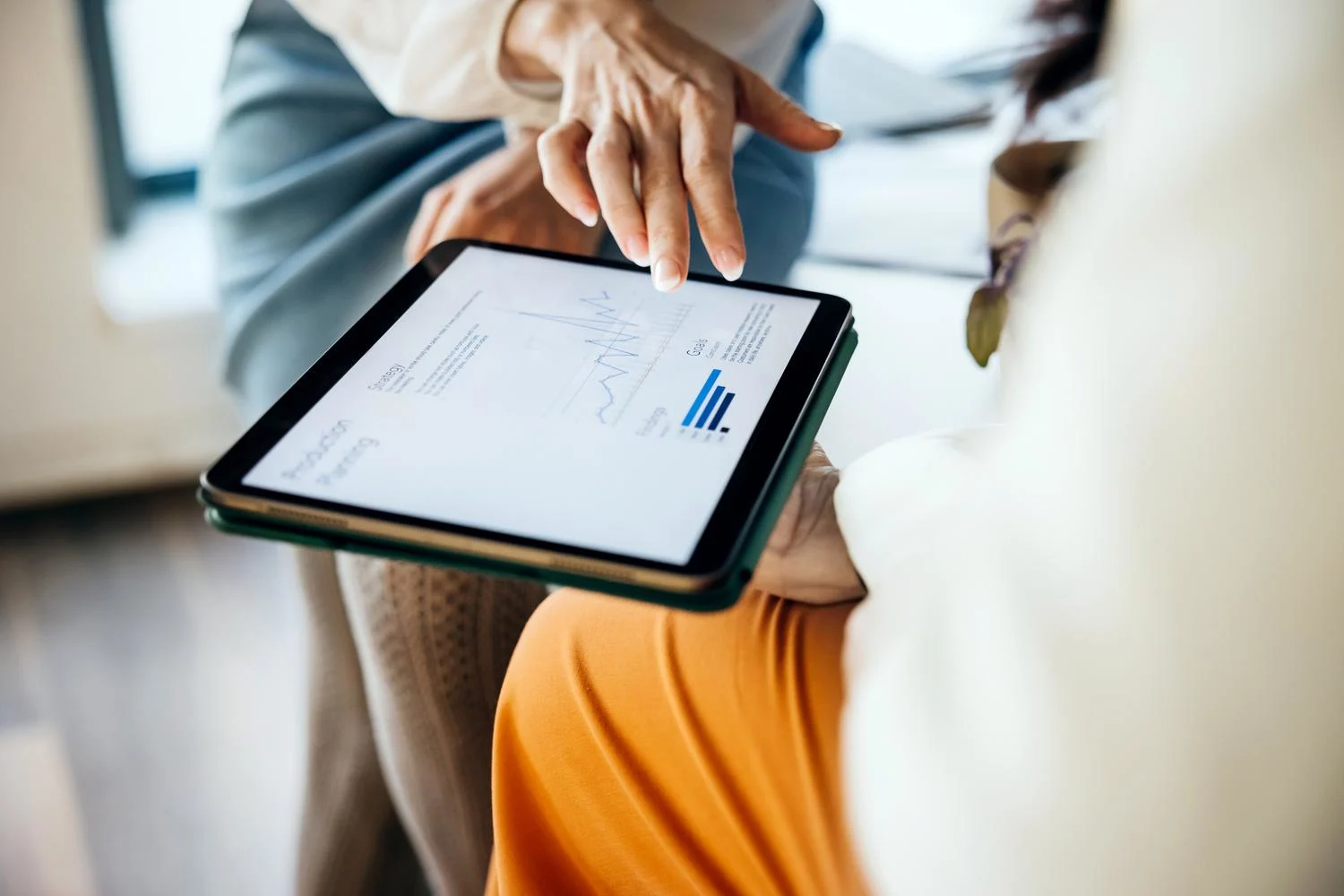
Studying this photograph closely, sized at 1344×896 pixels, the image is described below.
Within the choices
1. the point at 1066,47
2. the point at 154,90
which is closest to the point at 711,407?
the point at 1066,47

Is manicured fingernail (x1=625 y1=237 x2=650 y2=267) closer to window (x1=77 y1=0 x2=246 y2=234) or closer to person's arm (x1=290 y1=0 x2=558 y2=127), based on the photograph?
person's arm (x1=290 y1=0 x2=558 y2=127)

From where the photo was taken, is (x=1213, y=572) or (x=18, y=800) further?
(x=18, y=800)

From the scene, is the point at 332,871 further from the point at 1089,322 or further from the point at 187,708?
the point at 1089,322

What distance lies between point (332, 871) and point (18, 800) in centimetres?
39

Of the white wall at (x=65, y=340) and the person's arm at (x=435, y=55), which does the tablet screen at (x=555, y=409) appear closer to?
the person's arm at (x=435, y=55)

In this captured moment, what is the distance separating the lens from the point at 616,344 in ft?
1.64

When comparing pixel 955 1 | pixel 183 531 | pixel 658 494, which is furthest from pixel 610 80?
pixel 183 531

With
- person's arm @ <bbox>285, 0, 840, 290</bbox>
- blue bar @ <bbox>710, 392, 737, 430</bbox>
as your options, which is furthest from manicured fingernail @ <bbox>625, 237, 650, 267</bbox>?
blue bar @ <bbox>710, 392, 737, 430</bbox>

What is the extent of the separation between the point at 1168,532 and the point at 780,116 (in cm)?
39

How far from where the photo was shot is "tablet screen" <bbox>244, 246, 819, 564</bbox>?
0.40m

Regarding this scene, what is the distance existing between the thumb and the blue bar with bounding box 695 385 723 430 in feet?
0.69

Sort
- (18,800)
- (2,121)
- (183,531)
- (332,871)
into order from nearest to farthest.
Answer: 1. (332,871)
2. (18,800)
3. (2,121)
4. (183,531)

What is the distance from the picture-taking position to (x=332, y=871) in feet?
2.73

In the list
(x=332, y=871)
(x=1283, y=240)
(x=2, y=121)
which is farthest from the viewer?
(x=2, y=121)
